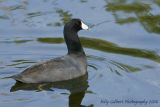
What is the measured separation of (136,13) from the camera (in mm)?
12148

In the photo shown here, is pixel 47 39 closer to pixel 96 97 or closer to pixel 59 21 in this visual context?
pixel 59 21

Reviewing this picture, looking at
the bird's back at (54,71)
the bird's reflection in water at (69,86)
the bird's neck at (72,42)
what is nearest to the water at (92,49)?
the bird's reflection in water at (69,86)

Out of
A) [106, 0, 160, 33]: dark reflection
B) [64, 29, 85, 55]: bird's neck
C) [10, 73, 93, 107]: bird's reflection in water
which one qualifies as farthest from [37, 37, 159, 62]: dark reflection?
[10, 73, 93, 107]: bird's reflection in water

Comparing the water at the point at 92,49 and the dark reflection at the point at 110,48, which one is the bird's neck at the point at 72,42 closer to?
the water at the point at 92,49

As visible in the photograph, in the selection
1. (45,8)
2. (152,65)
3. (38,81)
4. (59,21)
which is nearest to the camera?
(38,81)

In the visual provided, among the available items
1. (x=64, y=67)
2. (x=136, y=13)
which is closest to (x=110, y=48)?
(x=64, y=67)

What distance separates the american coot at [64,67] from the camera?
8.17 meters

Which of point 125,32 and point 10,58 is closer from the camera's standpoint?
point 10,58

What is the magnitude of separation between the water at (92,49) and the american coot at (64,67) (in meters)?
0.14

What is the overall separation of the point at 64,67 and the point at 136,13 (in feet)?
14.2

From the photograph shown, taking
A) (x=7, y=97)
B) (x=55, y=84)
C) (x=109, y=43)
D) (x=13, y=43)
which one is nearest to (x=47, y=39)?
(x=13, y=43)

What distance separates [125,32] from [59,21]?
6.00 ft

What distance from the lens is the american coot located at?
322 inches

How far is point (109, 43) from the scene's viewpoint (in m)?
10.3
